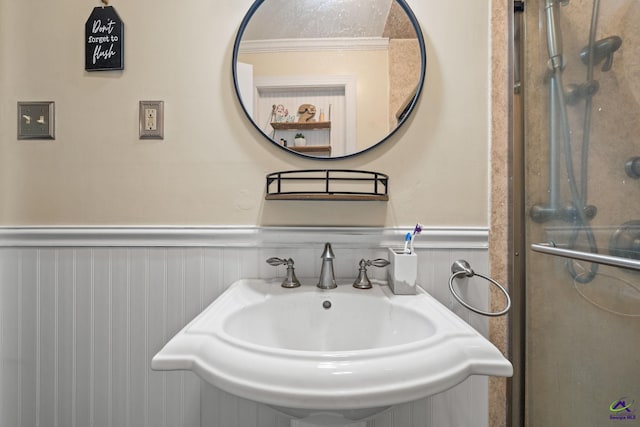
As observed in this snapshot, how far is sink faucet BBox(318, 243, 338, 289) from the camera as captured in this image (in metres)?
0.78

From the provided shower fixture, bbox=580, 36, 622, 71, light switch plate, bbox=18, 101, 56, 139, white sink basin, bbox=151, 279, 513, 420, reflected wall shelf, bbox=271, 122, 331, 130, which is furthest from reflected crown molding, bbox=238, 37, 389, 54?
white sink basin, bbox=151, 279, 513, 420

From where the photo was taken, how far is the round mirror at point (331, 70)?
2.83ft

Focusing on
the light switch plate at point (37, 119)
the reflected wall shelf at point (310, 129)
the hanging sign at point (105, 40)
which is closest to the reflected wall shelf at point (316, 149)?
the reflected wall shelf at point (310, 129)

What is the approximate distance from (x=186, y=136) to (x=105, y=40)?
1.27 feet

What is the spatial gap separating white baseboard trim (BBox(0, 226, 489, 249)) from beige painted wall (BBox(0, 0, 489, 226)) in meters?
0.03

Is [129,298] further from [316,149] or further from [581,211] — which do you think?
[581,211]

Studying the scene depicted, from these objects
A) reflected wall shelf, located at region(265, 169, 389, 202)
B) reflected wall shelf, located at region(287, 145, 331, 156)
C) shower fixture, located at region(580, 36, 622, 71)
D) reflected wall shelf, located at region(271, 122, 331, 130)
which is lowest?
reflected wall shelf, located at region(265, 169, 389, 202)

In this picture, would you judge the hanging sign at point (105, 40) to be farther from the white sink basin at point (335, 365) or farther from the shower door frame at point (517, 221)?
the shower door frame at point (517, 221)

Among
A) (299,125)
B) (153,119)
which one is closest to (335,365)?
(299,125)

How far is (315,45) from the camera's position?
87 centimetres

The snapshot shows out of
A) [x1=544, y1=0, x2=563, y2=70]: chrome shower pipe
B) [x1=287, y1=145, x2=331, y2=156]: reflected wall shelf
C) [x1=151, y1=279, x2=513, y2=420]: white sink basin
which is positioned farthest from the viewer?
[x1=287, y1=145, x2=331, y2=156]: reflected wall shelf

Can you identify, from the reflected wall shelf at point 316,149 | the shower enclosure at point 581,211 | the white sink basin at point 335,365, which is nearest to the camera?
the white sink basin at point 335,365

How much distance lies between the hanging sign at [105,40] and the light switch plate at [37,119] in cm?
19

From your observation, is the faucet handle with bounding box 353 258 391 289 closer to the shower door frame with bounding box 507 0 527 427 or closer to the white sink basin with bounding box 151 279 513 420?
the white sink basin with bounding box 151 279 513 420
